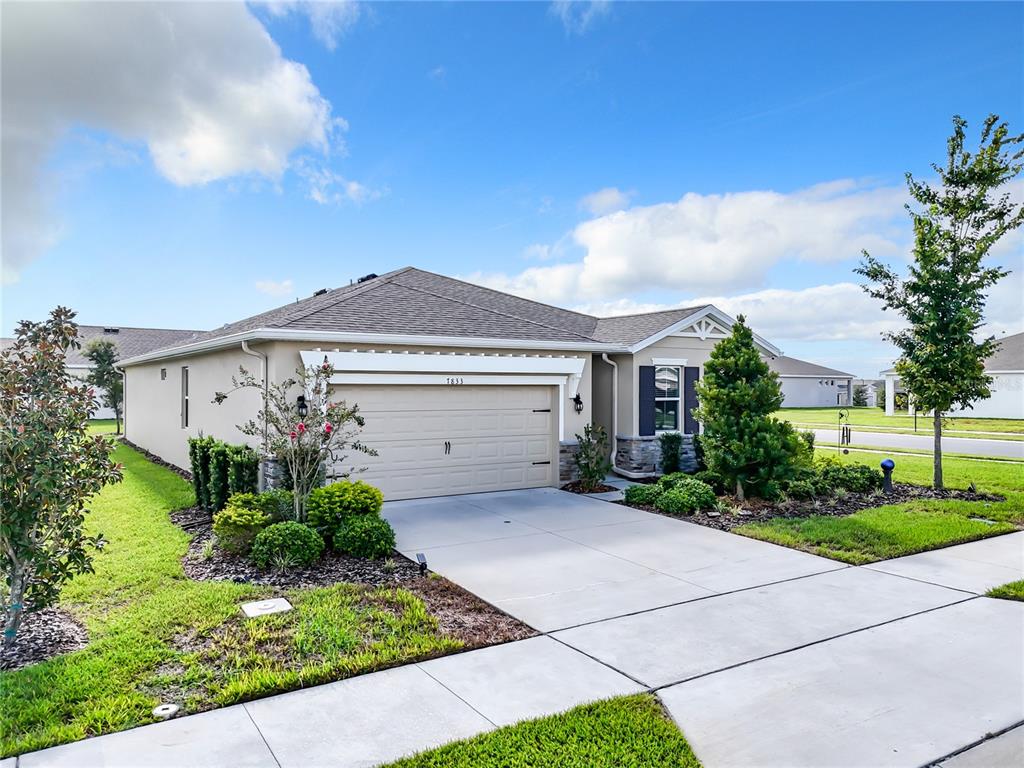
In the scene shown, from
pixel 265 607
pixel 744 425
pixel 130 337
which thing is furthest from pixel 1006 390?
pixel 130 337

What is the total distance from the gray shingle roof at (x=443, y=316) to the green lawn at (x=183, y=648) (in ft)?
14.9

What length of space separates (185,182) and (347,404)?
5.77m

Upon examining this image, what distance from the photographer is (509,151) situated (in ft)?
45.8

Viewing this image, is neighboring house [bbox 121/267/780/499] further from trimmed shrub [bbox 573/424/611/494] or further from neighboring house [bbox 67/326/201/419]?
neighboring house [bbox 67/326/201/419]

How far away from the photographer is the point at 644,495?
36.1ft

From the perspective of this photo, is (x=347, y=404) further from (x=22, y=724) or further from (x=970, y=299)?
(x=970, y=299)

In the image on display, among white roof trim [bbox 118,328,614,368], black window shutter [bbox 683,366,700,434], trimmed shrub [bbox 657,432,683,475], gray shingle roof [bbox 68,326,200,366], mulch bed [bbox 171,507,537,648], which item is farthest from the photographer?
gray shingle roof [bbox 68,326,200,366]

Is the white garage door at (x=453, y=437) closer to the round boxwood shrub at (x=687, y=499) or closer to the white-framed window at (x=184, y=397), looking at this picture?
the round boxwood shrub at (x=687, y=499)

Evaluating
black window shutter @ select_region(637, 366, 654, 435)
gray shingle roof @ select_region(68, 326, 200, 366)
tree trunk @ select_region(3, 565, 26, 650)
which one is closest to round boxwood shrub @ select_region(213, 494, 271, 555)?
tree trunk @ select_region(3, 565, 26, 650)

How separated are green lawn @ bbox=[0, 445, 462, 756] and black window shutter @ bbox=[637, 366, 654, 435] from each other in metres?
8.55

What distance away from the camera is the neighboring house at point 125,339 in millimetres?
35594

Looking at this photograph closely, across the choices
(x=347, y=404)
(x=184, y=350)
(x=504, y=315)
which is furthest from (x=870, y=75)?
(x=184, y=350)

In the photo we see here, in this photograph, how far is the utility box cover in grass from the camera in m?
5.61

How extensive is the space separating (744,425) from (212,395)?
9.91 meters
